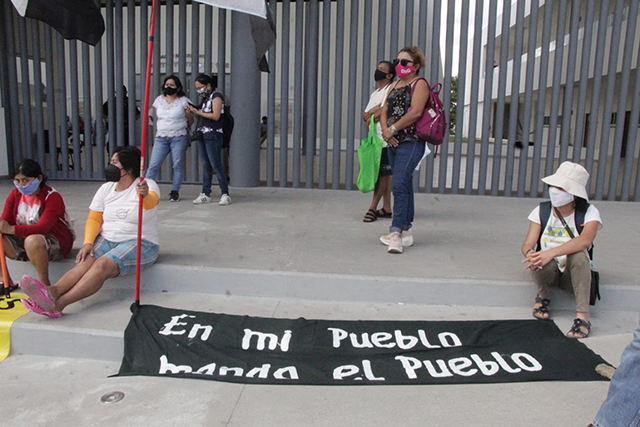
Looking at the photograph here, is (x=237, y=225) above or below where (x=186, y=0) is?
below

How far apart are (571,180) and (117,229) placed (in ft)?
10.5

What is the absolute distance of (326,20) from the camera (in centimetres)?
813

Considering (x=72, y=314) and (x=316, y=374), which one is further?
(x=72, y=314)

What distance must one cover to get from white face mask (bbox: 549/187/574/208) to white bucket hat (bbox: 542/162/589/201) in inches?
1.8

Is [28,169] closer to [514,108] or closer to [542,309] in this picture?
[542,309]

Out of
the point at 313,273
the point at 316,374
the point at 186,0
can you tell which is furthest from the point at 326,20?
the point at 316,374

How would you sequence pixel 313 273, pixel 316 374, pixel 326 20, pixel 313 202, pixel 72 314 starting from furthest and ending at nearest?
pixel 326 20 < pixel 313 202 < pixel 313 273 < pixel 72 314 < pixel 316 374

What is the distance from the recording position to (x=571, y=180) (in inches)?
135

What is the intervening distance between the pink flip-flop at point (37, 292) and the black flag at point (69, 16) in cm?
243

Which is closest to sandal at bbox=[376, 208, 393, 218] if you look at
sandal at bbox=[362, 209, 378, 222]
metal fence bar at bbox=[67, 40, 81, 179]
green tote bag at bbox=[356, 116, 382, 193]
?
sandal at bbox=[362, 209, 378, 222]

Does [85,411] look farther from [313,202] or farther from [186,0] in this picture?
[186,0]

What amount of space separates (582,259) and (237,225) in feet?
11.0

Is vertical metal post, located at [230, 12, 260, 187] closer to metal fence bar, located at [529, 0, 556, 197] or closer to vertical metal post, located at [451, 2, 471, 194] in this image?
vertical metal post, located at [451, 2, 471, 194]

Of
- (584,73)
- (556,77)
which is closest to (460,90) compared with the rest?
(556,77)
